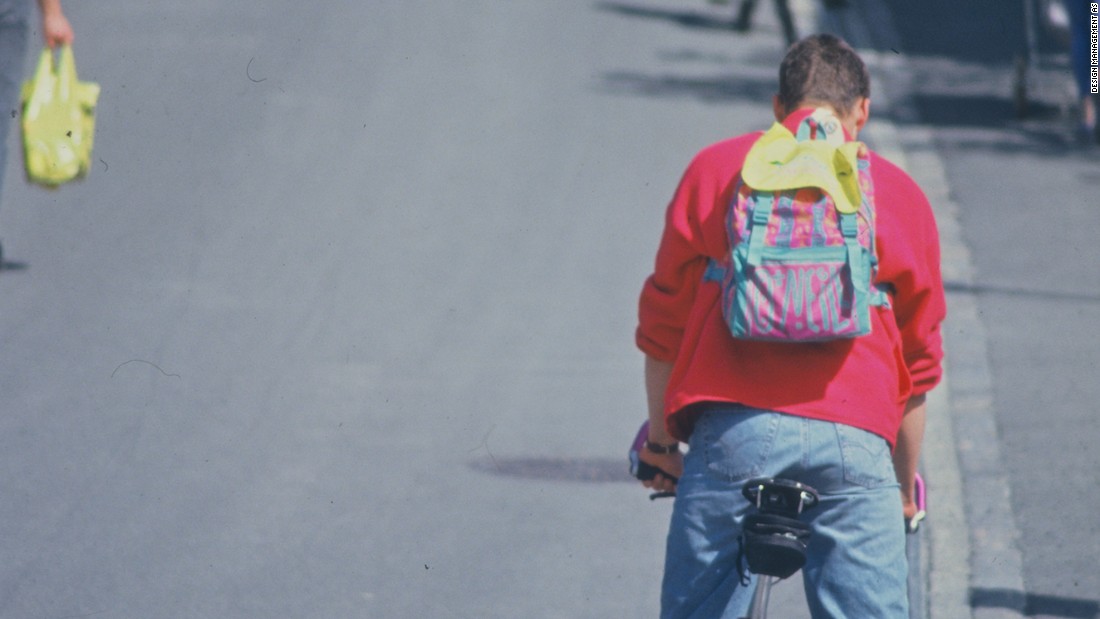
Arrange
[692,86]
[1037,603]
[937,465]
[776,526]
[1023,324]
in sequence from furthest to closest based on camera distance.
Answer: [692,86], [1023,324], [937,465], [1037,603], [776,526]

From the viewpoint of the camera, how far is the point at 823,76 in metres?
3.27

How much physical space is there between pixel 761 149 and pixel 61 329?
4.91 meters

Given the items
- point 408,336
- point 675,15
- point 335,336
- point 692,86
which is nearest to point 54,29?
point 335,336

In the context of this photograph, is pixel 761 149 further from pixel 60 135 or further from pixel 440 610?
pixel 60 135

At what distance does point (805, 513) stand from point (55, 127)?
4536 mm

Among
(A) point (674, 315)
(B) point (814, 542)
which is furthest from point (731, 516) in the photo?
(A) point (674, 315)

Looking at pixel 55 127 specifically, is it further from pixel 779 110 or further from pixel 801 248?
pixel 801 248

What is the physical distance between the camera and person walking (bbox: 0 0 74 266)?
696 centimetres

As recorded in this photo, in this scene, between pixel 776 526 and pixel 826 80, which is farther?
pixel 826 80

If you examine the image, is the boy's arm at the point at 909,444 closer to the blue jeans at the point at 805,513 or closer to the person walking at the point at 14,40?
the blue jeans at the point at 805,513

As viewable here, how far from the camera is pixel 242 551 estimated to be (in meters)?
5.40

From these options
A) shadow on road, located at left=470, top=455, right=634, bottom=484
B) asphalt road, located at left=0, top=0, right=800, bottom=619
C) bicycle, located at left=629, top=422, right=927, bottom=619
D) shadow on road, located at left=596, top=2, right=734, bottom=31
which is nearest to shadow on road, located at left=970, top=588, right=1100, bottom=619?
asphalt road, located at left=0, top=0, right=800, bottom=619

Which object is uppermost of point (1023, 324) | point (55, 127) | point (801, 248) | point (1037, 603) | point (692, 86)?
point (801, 248)

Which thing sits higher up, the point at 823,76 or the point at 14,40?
the point at 823,76
